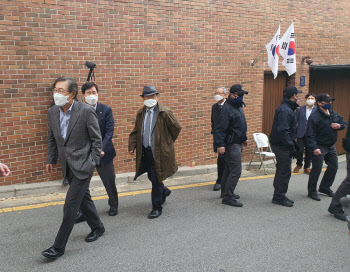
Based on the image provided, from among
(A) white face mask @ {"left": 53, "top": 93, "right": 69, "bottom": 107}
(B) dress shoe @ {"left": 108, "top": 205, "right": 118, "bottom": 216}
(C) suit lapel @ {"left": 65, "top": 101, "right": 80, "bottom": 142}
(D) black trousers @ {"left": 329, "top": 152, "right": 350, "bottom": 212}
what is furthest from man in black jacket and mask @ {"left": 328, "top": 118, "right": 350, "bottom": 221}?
(A) white face mask @ {"left": 53, "top": 93, "right": 69, "bottom": 107}

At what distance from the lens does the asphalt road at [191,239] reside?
3.77 metres

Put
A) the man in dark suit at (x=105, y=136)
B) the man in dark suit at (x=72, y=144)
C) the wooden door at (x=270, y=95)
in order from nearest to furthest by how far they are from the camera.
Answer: the man in dark suit at (x=72, y=144) < the man in dark suit at (x=105, y=136) < the wooden door at (x=270, y=95)

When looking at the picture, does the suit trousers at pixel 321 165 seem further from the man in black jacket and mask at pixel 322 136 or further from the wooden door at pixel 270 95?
the wooden door at pixel 270 95

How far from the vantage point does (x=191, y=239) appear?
4387 millimetres

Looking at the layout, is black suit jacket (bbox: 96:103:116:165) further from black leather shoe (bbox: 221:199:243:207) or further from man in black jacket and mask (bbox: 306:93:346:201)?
man in black jacket and mask (bbox: 306:93:346:201)

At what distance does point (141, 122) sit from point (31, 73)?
91.4 inches

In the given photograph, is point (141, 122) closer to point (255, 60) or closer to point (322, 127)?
point (322, 127)

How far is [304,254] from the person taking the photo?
4020 mm

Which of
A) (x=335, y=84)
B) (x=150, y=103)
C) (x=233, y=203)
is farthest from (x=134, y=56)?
(x=335, y=84)

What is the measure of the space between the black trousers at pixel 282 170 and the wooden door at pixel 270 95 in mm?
3927

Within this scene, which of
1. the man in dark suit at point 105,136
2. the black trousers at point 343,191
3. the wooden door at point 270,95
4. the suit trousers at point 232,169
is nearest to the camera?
the man in dark suit at point 105,136

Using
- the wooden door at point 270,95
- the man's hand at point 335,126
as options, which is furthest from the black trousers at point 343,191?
the wooden door at point 270,95

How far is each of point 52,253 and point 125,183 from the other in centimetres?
318

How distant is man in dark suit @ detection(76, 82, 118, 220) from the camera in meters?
4.93
